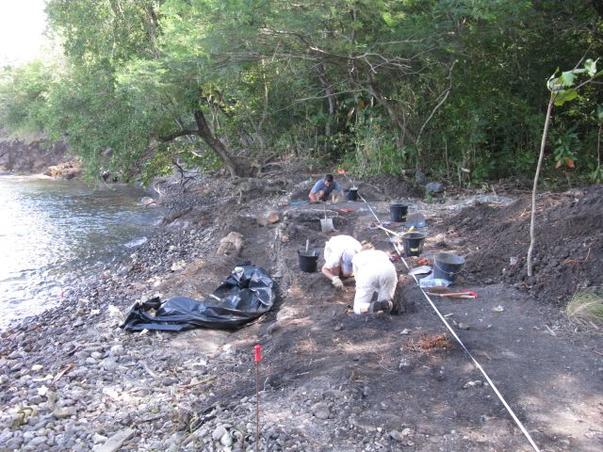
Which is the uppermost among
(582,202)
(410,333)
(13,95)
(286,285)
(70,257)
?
(13,95)

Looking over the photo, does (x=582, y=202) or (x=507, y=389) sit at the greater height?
(x=582, y=202)

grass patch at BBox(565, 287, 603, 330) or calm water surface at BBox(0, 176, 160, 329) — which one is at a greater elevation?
grass patch at BBox(565, 287, 603, 330)

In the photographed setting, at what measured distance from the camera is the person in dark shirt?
1032cm

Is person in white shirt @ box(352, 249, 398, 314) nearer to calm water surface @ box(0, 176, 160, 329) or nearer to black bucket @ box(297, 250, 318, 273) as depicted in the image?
black bucket @ box(297, 250, 318, 273)

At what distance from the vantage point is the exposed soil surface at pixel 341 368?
10.5 ft

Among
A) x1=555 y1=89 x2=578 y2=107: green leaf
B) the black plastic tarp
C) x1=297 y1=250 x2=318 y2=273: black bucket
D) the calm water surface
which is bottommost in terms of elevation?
the calm water surface

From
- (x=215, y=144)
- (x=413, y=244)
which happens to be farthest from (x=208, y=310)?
(x=215, y=144)

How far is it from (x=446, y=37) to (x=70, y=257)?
910 cm

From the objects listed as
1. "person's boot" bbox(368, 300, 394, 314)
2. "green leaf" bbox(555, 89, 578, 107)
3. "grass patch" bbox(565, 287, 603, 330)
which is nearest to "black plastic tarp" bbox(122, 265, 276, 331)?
"person's boot" bbox(368, 300, 394, 314)

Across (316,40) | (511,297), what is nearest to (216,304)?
(511,297)

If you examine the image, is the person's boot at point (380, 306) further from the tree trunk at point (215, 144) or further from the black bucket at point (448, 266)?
the tree trunk at point (215, 144)

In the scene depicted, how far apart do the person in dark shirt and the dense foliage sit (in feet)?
5.32

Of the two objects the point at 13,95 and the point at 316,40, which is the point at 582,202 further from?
the point at 13,95

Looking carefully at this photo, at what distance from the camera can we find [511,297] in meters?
5.04
